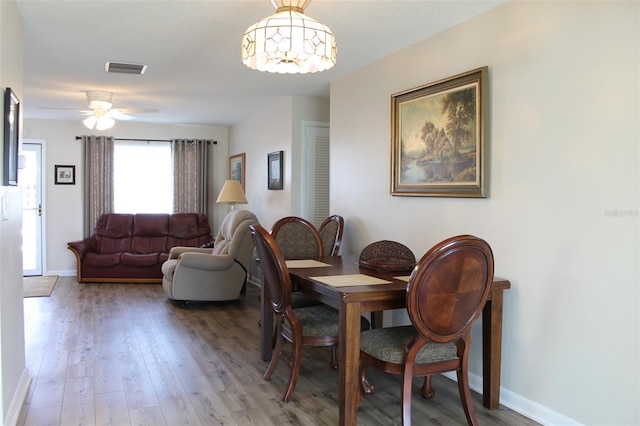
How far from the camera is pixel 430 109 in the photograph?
11.5 feet

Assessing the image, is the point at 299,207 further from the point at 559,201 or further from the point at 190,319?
the point at 559,201

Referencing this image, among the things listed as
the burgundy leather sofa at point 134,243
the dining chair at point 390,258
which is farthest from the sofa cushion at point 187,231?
the dining chair at point 390,258

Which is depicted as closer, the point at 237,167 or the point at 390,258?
the point at 390,258

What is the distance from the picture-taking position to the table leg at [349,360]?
246cm

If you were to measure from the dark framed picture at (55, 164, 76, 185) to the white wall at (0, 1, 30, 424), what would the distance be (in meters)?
4.83

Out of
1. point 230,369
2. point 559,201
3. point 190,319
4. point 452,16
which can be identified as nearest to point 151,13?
point 452,16

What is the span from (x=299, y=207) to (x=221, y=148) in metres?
3.08

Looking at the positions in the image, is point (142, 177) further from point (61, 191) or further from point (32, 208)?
point (32, 208)

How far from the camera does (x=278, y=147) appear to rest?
604 centimetres

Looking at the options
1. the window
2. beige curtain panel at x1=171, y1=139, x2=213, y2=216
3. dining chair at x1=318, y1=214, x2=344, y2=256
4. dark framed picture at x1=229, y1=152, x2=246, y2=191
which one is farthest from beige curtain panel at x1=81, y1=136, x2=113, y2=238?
dining chair at x1=318, y1=214, x2=344, y2=256

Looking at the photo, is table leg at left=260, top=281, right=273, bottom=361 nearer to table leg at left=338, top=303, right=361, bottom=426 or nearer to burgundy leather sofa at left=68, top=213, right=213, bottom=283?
table leg at left=338, top=303, right=361, bottom=426

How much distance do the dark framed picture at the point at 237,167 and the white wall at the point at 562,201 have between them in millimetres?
4470

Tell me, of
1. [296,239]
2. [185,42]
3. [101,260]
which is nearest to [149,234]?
[101,260]

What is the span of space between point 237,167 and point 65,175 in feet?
8.26
